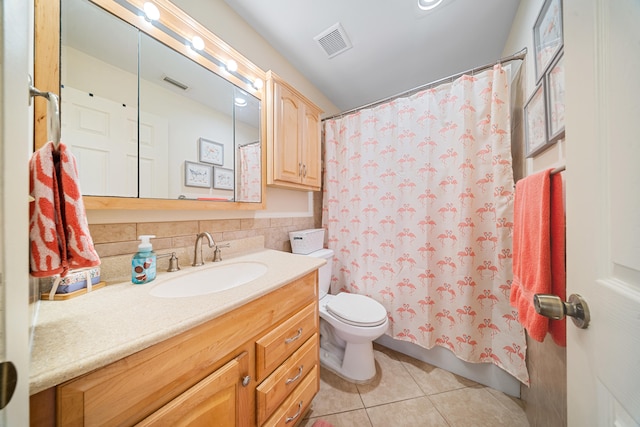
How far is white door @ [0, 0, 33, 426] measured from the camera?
0.23 m

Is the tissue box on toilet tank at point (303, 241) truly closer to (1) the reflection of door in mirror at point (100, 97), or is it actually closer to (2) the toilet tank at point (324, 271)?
(2) the toilet tank at point (324, 271)

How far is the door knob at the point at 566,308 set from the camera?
39cm

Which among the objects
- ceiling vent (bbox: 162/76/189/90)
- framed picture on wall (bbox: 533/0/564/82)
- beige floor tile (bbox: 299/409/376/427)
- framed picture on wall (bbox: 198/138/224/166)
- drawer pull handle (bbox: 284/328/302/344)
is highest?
framed picture on wall (bbox: 533/0/564/82)

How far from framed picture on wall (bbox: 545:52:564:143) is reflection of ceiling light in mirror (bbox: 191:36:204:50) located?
1.59 m

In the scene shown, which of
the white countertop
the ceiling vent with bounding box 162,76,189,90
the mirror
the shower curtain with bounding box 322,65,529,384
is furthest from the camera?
the shower curtain with bounding box 322,65,529,384

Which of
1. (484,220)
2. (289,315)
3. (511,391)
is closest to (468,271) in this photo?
(484,220)

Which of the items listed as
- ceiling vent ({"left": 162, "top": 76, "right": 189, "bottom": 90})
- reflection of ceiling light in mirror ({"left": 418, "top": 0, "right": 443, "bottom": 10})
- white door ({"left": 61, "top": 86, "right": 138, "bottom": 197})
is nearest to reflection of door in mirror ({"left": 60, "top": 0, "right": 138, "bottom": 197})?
white door ({"left": 61, "top": 86, "right": 138, "bottom": 197})

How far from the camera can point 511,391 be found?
3.94ft

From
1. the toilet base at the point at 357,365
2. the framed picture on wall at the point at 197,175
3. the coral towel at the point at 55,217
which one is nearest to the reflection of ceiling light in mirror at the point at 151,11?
the framed picture on wall at the point at 197,175

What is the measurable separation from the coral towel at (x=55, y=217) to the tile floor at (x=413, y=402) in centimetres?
129

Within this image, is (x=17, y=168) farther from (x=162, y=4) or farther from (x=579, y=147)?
(x=162, y=4)

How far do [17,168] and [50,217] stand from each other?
250 millimetres

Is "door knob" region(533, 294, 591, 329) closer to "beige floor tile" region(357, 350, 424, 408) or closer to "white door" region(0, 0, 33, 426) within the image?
"white door" region(0, 0, 33, 426)

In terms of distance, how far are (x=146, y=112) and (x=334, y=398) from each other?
185 centimetres
